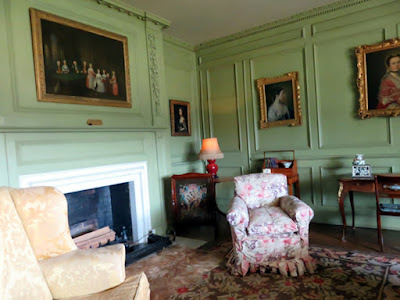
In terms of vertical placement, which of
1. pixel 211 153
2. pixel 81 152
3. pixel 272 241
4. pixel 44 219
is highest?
pixel 81 152

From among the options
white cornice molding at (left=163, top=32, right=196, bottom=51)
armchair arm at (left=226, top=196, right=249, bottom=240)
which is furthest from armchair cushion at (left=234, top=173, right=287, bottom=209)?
white cornice molding at (left=163, top=32, right=196, bottom=51)

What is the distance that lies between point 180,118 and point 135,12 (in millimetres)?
1585

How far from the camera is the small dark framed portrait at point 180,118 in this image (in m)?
4.15

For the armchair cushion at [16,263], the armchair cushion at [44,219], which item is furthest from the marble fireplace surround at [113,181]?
the armchair cushion at [16,263]

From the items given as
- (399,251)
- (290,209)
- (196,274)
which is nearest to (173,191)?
(196,274)

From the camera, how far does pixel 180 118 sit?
4.29 metres

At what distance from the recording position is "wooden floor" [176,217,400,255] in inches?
109

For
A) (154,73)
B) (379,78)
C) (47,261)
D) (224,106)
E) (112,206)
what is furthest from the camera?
(224,106)

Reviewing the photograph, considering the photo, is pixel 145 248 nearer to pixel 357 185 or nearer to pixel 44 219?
pixel 44 219

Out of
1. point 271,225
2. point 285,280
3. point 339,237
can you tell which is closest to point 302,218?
point 271,225

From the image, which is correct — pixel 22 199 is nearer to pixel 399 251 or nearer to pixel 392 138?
pixel 399 251

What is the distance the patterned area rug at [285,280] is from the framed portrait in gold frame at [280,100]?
1784mm

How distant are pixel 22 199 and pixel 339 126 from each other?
338 cm

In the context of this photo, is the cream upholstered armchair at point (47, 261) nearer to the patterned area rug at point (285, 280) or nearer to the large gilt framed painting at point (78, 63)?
the patterned area rug at point (285, 280)
